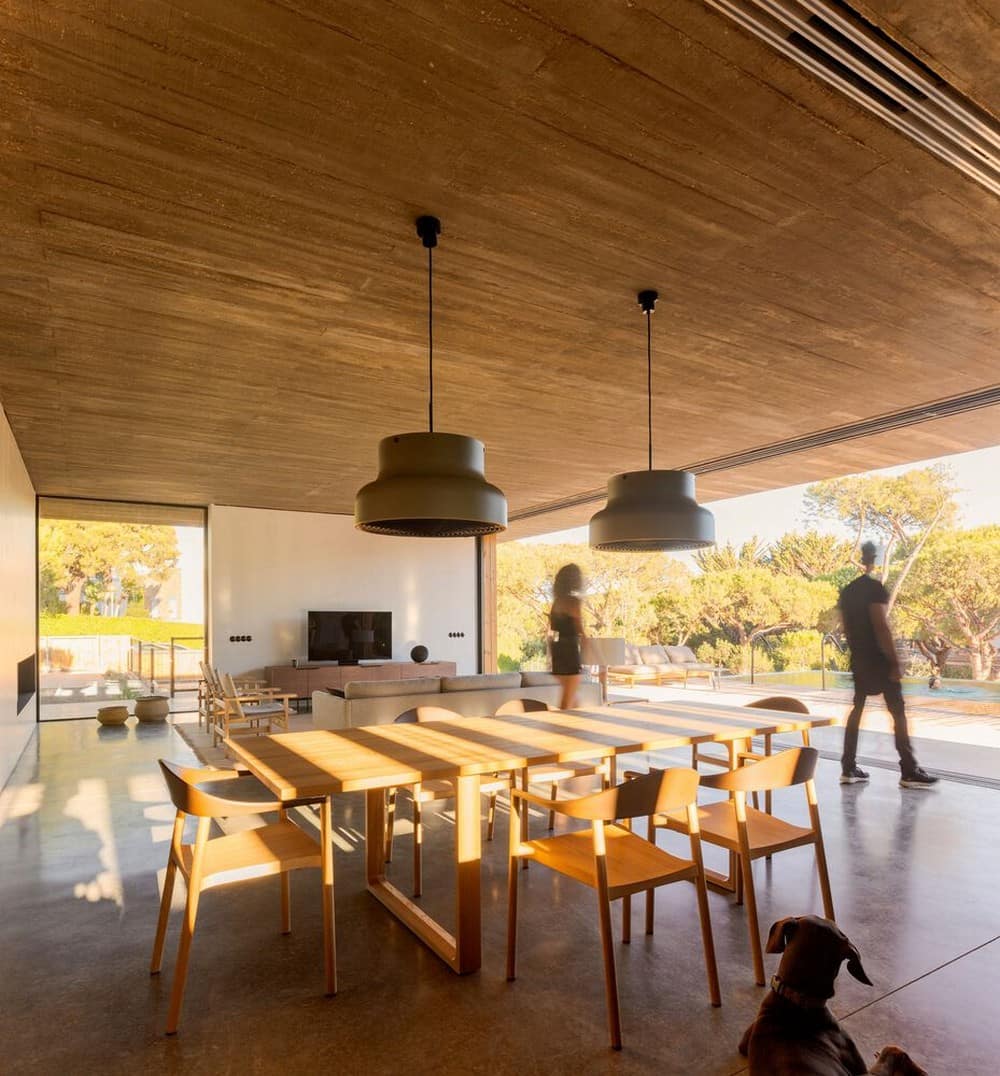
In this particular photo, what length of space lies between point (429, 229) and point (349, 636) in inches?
319

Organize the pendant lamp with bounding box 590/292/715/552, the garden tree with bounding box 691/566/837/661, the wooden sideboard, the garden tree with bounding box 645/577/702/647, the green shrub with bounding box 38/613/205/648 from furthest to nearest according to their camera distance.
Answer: the garden tree with bounding box 645/577/702/647 → the garden tree with bounding box 691/566/837/661 → the green shrub with bounding box 38/613/205/648 → the wooden sideboard → the pendant lamp with bounding box 590/292/715/552

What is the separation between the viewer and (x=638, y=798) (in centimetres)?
231

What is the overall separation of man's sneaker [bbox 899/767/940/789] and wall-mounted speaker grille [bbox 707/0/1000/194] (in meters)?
4.20

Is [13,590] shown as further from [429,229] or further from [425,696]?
[429,229]

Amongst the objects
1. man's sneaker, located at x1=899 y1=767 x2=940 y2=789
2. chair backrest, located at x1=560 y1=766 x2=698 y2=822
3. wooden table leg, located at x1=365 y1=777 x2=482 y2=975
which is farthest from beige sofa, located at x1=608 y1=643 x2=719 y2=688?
chair backrest, located at x1=560 y1=766 x2=698 y2=822

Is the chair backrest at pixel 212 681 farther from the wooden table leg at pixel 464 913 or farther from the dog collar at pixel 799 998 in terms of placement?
the dog collar at pixel 799 998

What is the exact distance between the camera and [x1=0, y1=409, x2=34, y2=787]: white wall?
5.25m

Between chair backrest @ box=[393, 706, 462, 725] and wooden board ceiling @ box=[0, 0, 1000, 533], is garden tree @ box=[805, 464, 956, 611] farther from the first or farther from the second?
chair backrest @ box=[393, 706, 462, 725]

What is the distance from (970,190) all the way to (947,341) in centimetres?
163

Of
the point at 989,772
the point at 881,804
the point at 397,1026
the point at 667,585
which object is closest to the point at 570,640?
the point at 881,804

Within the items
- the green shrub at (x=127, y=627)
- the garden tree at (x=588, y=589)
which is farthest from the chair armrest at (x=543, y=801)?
the garden tree at (x=588, y=589)

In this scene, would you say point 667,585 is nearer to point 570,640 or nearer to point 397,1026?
point 570,640

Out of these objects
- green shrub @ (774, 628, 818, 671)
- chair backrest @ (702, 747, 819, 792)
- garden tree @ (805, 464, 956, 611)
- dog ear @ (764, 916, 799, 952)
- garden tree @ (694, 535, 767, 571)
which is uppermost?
garden tree @ (805, 464, 956, 611)

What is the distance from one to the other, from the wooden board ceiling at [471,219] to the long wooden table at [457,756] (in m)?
2.04
